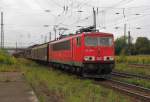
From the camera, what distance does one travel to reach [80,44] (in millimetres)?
21938

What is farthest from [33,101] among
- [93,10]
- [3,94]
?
[93,10]

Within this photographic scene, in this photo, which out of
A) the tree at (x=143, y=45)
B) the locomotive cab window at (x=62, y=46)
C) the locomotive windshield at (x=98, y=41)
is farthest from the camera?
the tree at (x=143, y=45)

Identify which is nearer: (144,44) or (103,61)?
(103,61)

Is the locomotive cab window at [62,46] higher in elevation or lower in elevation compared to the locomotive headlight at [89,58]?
higher

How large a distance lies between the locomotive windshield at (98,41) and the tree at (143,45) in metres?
84.2

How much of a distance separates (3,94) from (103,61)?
10.1m

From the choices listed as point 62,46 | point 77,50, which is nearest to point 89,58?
point 77,50

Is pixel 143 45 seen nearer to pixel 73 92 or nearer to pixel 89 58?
pixel 89 58

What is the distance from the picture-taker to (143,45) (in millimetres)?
112125

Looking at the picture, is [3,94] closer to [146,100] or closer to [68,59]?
[146,100]

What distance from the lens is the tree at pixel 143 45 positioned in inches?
4197

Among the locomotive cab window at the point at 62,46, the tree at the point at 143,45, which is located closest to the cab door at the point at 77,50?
the locomotive cab window at the point at 62,46

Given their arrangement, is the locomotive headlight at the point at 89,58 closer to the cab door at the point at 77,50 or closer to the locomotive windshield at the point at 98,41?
the cab door at the point at 77,50

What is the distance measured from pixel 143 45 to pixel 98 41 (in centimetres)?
9240
